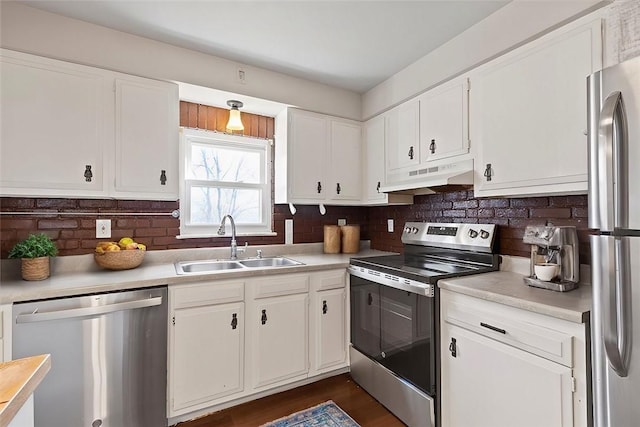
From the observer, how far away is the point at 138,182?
207 centimetres

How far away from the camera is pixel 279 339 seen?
87.2 inches

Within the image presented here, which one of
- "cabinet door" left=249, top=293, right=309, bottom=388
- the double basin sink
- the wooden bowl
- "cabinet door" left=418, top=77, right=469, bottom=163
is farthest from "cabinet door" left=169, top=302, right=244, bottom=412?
"cabinet door" left=418, top=77, right=469, bottom=163

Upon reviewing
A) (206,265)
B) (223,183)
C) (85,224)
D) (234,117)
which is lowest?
(206,265)

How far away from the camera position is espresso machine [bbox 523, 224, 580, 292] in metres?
1.55

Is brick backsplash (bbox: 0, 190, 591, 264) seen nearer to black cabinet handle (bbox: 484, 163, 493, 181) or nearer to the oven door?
black cabinet handle (bbox: 484, 163, 493, 181)

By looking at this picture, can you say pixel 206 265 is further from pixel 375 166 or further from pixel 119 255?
pixel 375 166

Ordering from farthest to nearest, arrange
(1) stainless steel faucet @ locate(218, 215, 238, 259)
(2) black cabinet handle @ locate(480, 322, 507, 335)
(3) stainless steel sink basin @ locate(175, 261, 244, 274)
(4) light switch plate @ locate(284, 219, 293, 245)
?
(4) light switch plate @ locate(284, 219, 293, 245), (1) stainless steel faucet @ locate(218, 215, 238, 259), (3) stainless steel sink basin @ locate(175, 261, 244, 274), (2) black cabinet handle @ locate(480, 322, 507, 335)

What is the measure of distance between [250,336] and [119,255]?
1007mm

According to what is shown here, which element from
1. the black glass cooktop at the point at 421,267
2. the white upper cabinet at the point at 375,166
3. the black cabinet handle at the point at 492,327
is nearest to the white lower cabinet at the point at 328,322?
the black glass cooktop at the point at 421,267

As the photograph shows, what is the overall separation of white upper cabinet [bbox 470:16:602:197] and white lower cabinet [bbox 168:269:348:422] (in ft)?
4.46

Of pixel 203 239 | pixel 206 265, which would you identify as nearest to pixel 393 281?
pixel 206 265

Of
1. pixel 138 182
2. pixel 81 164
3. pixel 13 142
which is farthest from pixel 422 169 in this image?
pixel 13 142

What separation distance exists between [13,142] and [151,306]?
1.19m

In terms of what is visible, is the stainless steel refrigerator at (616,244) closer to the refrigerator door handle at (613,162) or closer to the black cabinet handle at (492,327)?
the refrigerator door handle at (613,162)
